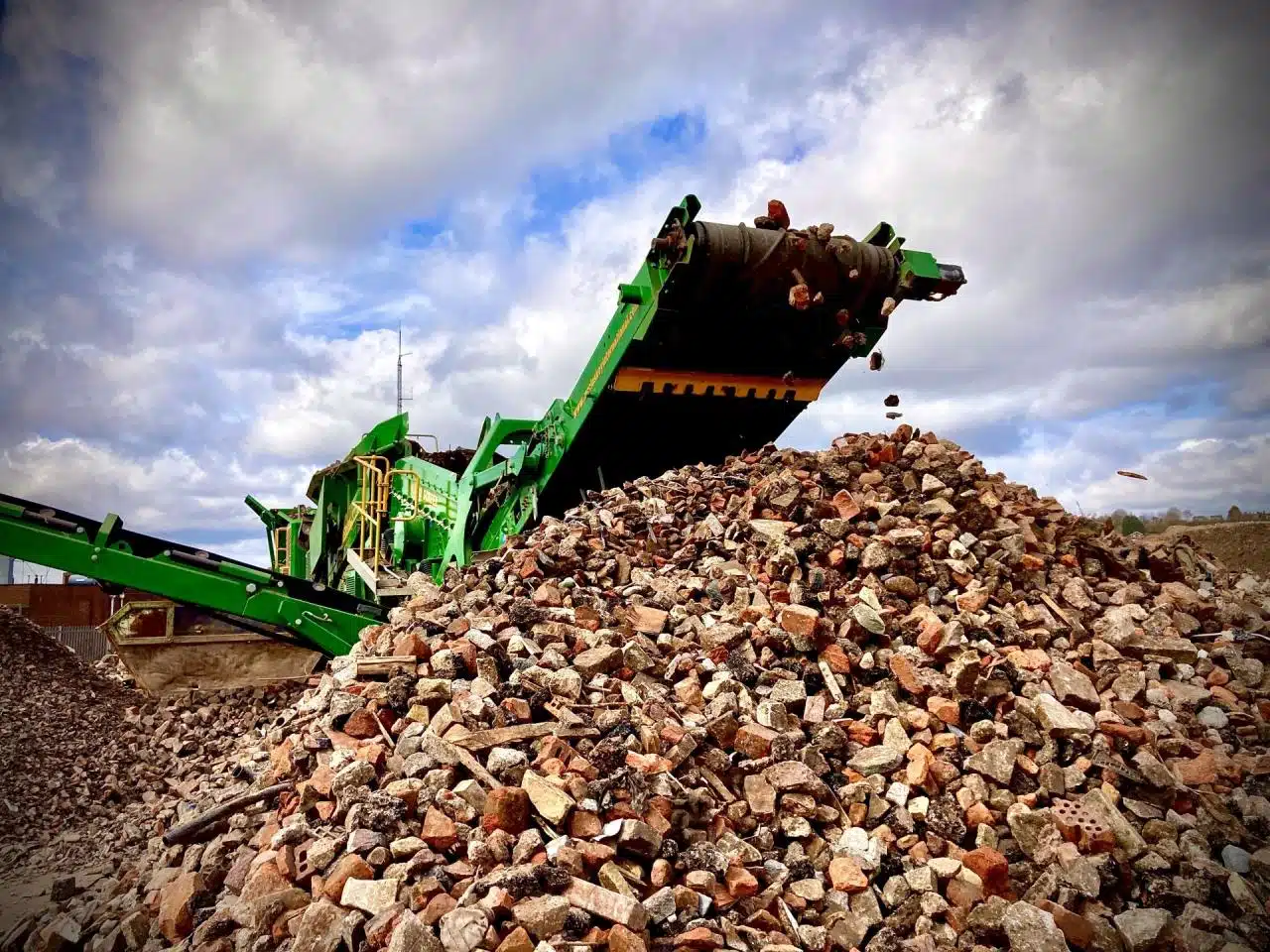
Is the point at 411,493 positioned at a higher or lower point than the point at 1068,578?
higher

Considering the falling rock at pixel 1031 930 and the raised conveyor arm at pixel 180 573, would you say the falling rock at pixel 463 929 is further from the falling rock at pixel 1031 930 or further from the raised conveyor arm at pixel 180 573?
the raised conveyor arm at pixel 180 573

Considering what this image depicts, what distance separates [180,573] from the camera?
5590 mm

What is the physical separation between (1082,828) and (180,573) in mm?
5324

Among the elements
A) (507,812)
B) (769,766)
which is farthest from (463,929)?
(769,766)

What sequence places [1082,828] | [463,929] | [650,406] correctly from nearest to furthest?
1. [463,929]
2. [1082,828]
3. [650,406]

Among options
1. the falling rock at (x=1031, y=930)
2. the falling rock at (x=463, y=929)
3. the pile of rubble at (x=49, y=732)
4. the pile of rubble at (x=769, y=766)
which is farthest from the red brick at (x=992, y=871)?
the pile of rubble at (x=49, y=732)

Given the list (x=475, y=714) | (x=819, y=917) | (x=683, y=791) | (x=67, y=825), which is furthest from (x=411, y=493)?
(x=819, y=917)

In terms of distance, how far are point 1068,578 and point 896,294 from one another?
2093 mm

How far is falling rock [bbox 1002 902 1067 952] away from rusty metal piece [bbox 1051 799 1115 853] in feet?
1.68

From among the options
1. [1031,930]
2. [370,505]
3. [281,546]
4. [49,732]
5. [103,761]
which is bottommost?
[1031,930]

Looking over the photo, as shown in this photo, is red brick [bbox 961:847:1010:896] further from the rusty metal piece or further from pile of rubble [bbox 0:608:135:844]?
pile of rubble [bbox 0:608:135:844]

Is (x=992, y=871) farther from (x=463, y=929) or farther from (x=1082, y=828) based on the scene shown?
(x=463, y=929)

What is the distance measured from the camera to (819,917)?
115 inches

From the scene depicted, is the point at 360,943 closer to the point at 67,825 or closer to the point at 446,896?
the point at 446,896
